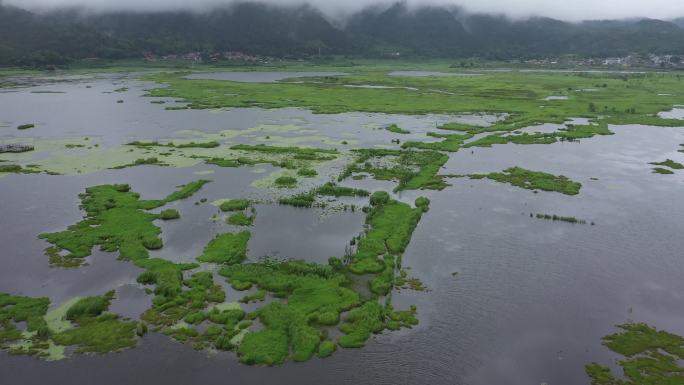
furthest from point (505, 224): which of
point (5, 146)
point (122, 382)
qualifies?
point (5, 146)

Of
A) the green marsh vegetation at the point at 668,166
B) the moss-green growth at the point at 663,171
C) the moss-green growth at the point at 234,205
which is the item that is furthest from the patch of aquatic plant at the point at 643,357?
the green marsh vegetation at the point at 668,166

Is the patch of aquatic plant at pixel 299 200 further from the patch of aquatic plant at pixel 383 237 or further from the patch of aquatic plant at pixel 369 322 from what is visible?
the patch of aquatic plant at pixel 369 322

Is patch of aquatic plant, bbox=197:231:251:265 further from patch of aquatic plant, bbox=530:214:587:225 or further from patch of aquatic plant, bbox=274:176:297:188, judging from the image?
patch of aquatic plant, bbox=530:214:587:225

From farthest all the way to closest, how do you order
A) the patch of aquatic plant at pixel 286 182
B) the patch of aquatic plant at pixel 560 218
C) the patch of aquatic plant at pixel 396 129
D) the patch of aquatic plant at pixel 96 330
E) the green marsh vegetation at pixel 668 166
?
1. the patch of aquatic plant at pixel 396 129
2. the green marsh vegetation at pixel 668 166
3. the patch of aquatic plant at pixel 286 182
4. the patch of aquatic plant at pixel 560 218
5. the patch of aquatic plant at pixel 96 330

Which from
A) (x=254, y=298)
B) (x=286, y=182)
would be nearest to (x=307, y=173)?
(x=286, y=182)

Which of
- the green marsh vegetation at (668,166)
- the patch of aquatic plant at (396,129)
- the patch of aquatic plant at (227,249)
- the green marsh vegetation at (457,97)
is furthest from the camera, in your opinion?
the green marsh vegetation at (457,97)

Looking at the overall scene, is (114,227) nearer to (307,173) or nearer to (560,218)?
(307,173)

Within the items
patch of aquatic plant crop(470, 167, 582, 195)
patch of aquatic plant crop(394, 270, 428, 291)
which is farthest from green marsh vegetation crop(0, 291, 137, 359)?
patch of aquatic plant crop(470, 167, 582, 195)
